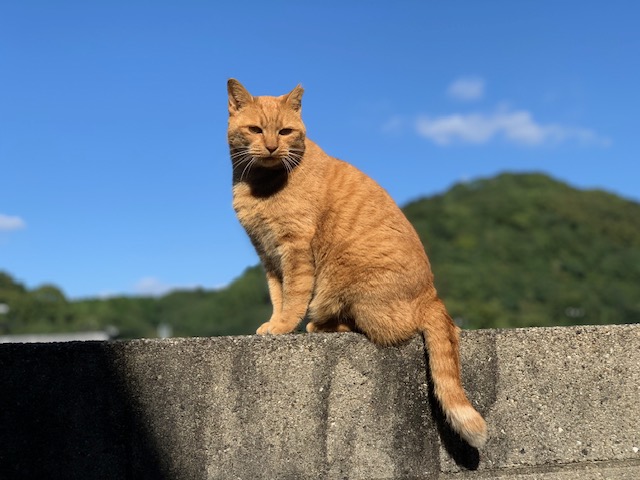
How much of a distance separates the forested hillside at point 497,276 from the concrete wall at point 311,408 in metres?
33.6

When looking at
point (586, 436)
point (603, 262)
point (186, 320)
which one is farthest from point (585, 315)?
point (586, 436)

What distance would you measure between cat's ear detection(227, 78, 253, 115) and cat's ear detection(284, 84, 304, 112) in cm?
18

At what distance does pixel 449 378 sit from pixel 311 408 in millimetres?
539

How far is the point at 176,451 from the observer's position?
2.54m

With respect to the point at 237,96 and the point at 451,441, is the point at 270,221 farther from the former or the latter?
the point at 451,441

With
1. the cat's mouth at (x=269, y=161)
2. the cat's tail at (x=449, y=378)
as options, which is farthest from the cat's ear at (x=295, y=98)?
the cat's tail at (x=449, y=378)

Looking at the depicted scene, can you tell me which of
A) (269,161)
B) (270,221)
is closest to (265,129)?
(269,161)

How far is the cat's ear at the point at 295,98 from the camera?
3359mm

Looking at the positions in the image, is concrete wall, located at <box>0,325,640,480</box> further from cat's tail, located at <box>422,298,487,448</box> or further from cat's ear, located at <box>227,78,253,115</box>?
cat's ear, located at <box>227,78,253,115</box>

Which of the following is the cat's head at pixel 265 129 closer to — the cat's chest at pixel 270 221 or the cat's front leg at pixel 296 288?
the cat's chest at pixel 270 221

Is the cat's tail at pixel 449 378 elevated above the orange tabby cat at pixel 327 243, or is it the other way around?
the orange tabby cat at pixel 327 243

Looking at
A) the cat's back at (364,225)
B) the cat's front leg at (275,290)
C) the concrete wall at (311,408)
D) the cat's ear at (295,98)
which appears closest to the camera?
the concrete wall at (311,408)

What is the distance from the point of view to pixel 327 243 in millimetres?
3064

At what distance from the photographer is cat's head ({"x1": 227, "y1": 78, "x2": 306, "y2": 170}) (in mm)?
3143
